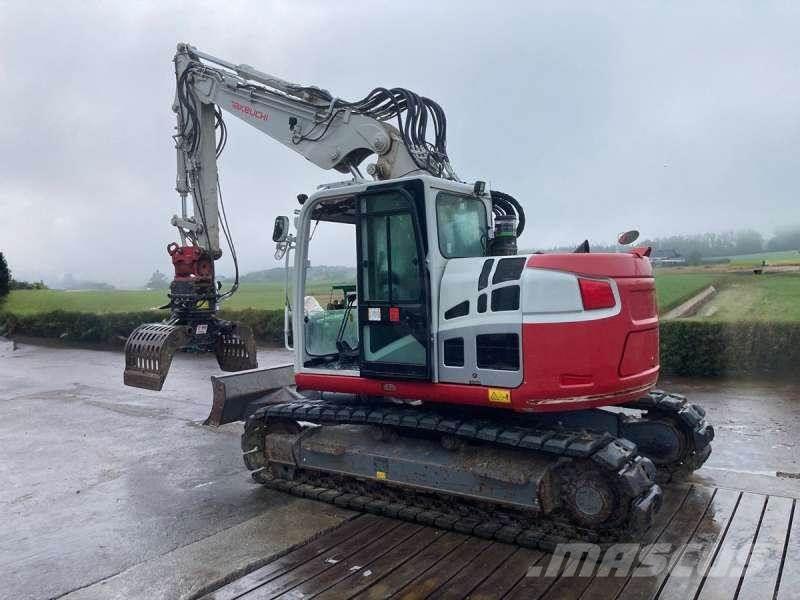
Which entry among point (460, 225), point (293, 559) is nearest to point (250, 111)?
point (460, 225)

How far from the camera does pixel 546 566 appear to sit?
15.3 feet

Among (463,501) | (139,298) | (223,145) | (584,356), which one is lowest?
(463,501)

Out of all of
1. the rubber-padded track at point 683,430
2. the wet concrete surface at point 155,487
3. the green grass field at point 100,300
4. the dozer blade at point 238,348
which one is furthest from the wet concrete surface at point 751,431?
the green grass field at point 100,300

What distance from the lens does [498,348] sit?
16.7ft

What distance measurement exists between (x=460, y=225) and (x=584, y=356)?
5.41 feet

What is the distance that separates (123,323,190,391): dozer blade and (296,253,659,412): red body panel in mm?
3568

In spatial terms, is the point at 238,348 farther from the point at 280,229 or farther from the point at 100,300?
the point at 100,300

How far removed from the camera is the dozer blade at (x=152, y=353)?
23.8ft

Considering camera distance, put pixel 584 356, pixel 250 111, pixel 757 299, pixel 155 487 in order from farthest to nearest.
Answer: pixel 757 299 → pixel 250 111 → pixel 155 487 → pixel 584 356

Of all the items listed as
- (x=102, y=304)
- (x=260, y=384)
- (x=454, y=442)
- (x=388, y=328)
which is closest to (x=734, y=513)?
(x=454, y=442)

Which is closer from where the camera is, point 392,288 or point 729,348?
point 392,288

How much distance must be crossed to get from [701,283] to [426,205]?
51.0ft

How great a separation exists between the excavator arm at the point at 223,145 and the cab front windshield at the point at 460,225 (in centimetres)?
73

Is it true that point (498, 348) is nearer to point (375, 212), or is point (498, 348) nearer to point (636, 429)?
point (375, 212)
